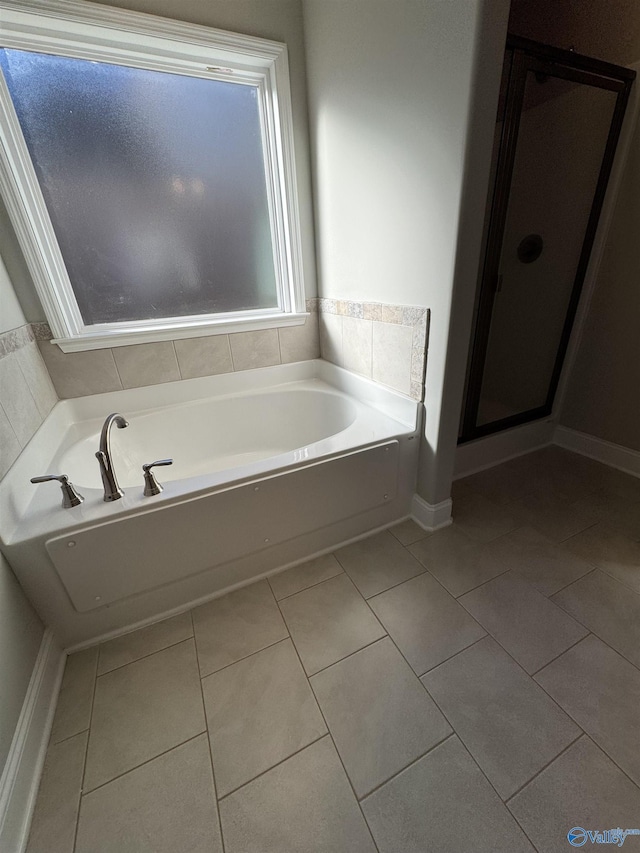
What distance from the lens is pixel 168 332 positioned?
1.85 meters

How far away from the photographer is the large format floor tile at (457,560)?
138 cm

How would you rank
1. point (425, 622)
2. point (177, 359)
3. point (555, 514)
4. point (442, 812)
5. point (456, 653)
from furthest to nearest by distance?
1. point (177, 359)
2. point (555, 514)
3. point (425, 622)
4. point (456, 653)
5. point (442, 812)

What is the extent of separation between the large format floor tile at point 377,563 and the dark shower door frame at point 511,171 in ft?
2.70

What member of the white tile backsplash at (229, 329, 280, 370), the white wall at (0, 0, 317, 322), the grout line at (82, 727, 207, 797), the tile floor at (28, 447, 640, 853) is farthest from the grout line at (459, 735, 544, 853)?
the white wall at (0, 0, 317, 322)

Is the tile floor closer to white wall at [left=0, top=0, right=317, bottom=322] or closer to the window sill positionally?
the window sill

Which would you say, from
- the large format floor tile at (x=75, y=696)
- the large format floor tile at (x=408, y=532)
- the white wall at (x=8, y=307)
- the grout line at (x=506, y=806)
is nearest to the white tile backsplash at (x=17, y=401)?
the white wall at (x=8, y=307)

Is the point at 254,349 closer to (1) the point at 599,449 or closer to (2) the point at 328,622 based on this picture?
(2) the point at 328,622

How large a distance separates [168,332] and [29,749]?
1.67 m

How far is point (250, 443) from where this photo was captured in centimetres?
211

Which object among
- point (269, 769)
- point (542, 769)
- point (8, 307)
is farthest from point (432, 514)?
point (8, 307)

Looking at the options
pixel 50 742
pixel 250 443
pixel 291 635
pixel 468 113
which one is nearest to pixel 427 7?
pixel 468 113

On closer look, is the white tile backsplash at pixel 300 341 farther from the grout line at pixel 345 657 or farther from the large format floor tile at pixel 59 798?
the large format floor tile at pixel 59 798

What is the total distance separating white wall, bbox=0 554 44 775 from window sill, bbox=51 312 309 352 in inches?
43.5

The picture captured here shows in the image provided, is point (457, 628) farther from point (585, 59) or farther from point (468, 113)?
point (585, 59)
